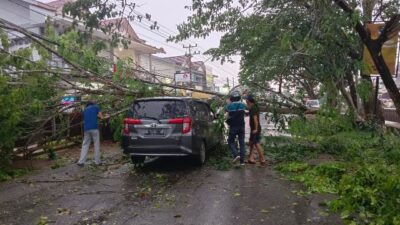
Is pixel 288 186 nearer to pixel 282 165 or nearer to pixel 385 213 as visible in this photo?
pixel 282 165

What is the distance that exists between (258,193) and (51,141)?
7141 millimetres

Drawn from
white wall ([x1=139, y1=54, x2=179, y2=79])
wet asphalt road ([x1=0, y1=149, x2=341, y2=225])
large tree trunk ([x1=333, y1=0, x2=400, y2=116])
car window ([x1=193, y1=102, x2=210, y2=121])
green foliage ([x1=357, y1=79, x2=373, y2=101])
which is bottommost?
wet asphalt road ([x1=0, y1=149, x2=341, y2=225])

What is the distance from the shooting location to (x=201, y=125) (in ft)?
32.3

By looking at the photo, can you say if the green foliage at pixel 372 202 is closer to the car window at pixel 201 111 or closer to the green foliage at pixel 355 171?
the green foliage at pixel 355 171

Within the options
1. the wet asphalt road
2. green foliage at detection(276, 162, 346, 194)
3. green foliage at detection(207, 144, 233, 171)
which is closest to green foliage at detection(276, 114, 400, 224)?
green foliage at detection(276, 162, 346, 194)

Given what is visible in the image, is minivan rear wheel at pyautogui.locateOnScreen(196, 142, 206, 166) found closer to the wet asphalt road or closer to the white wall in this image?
the wet asphalt road

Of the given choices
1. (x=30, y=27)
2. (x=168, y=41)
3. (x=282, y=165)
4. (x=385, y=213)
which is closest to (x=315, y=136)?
(x=282, y=165)

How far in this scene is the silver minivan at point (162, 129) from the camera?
890cm

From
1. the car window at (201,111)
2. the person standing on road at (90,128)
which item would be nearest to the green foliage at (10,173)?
the person standing on road at (90,128)

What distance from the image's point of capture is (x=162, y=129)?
8922 mm

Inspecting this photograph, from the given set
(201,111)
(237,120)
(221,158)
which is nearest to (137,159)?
(201,111)

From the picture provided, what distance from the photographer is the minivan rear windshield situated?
9.04m

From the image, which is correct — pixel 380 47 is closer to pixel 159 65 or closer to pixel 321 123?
pixel 321 123

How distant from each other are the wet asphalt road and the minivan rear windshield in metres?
1.33
